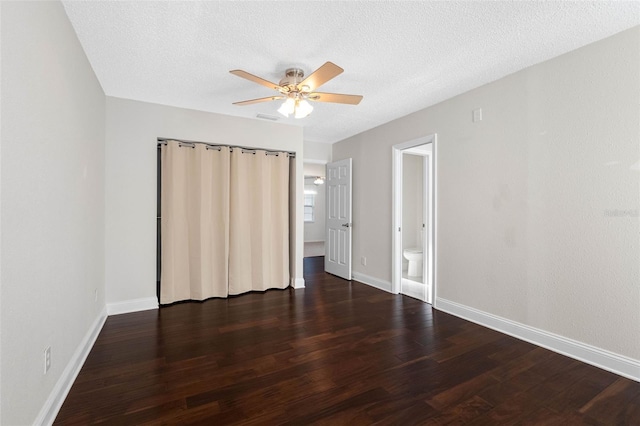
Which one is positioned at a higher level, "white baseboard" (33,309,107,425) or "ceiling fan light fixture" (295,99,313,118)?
"ceiling fan light fixture" (295,99,313,118)

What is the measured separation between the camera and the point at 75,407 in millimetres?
1799

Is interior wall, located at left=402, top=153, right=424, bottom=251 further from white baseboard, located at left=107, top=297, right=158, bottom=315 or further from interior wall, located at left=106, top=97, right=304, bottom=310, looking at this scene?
white baseboard, located at left=107, top=297, right=158, bottom=315

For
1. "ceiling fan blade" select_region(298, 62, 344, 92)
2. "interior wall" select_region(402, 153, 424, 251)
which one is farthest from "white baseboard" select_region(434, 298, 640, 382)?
"ceiling fan blade" select_region(298, 62, 344, 92)

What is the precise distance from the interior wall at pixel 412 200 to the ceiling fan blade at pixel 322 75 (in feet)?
11.5

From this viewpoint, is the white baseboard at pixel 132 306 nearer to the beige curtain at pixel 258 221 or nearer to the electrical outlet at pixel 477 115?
the beige curtain at pixel 258 221

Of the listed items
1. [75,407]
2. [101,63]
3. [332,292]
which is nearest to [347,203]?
[332,292]

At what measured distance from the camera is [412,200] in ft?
18.7

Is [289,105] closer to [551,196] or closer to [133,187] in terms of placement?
[133,187]

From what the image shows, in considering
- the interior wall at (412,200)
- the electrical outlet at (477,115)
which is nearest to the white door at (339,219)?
the interior wall at (412,200)

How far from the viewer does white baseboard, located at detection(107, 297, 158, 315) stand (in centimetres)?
339

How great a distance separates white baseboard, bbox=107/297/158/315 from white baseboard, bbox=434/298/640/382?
3.67 meters

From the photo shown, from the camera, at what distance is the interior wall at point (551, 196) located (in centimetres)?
221

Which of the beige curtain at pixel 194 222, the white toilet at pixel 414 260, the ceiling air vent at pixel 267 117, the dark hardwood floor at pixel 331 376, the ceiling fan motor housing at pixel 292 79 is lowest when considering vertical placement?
the dark hardwood floor at pixel 331 376

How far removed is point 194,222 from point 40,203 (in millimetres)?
2333
